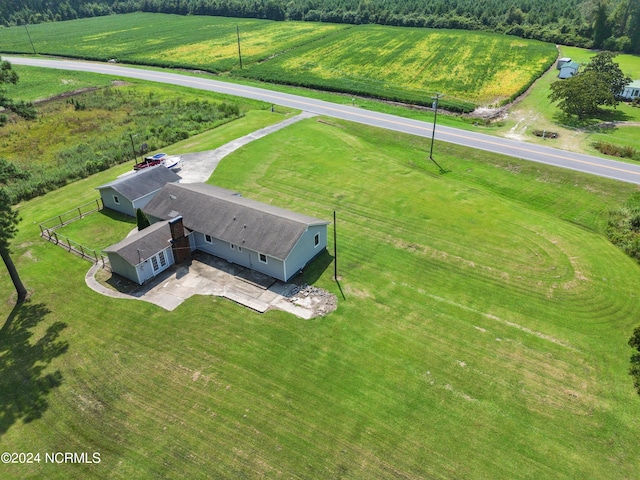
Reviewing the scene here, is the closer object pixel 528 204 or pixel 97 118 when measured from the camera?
pixel 528 204

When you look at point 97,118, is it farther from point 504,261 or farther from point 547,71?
point 547,71

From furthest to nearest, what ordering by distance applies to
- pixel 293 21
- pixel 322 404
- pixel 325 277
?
pixel 293 21
pixel 325 277
pixel 322 404

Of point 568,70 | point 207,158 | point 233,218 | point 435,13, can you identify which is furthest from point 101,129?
point 435,13

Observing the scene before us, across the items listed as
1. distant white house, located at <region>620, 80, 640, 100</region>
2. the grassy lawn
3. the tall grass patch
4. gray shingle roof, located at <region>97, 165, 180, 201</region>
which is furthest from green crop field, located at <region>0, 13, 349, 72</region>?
distant white house, located at <region>620, 80, 640, 100</region>

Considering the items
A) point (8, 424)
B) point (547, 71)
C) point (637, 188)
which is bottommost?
point (8, 424)

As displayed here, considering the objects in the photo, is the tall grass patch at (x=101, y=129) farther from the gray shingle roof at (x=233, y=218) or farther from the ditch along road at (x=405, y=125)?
the gray shingle roof at (x=233, y=218)

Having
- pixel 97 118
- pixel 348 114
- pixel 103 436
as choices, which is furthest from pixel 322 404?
pixel 97 118
